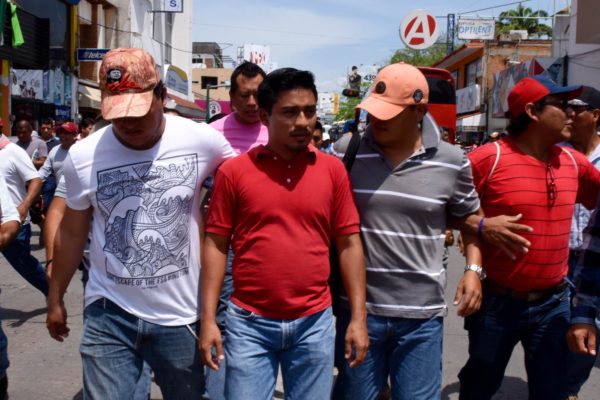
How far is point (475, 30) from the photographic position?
137 feet

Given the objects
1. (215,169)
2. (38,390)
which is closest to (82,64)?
(38,390)

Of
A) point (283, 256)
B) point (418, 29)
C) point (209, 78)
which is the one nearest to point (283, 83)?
point (283, 256)

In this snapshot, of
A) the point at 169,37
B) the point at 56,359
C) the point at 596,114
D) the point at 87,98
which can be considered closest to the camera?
the point at 596,114

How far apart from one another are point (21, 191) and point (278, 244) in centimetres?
442

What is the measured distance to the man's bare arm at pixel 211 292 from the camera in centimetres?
274

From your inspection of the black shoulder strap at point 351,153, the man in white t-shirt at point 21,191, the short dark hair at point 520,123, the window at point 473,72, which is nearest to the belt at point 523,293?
the short dark hair at point 520,123

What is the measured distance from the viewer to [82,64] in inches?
950

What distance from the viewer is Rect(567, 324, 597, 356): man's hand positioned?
3.11 metres

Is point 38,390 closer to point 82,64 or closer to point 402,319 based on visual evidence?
→ point 402,319

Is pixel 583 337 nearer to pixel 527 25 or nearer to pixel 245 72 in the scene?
pixel 245 72

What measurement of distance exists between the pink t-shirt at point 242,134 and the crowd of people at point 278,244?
1.02m

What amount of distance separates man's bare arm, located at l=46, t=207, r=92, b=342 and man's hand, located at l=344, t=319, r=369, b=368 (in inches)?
47.2

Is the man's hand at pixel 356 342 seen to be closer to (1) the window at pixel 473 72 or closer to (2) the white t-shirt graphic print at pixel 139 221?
(2) the white t-shirt graphic print at pixel 139 221

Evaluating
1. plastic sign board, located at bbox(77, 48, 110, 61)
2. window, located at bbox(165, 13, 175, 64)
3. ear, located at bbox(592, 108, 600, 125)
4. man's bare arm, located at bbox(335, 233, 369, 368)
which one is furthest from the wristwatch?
window, located at bbox(165, 13, 175, 64)
